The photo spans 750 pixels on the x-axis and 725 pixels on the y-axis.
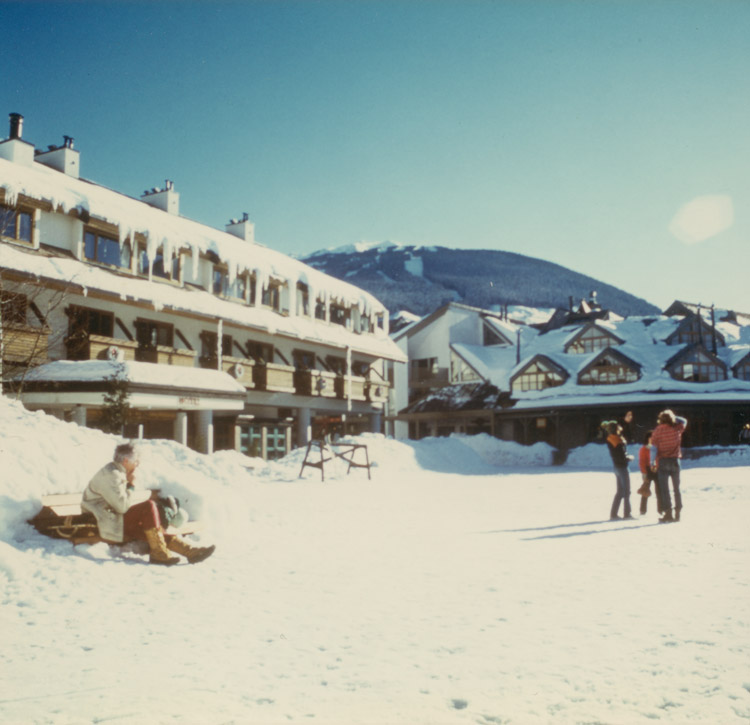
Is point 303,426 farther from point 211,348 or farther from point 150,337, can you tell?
point 150,337

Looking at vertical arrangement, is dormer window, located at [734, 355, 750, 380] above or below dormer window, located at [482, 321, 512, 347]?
below

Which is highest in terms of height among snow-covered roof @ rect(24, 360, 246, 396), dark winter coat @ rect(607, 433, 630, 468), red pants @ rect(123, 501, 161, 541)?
snow-covered roof @ rect(24, 360, 246, 396)

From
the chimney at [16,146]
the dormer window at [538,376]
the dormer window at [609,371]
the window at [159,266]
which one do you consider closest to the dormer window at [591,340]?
the dormer window at [609,371]

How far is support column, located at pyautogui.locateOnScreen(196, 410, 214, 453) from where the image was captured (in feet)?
73.3

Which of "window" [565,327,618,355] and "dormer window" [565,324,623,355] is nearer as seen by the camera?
"dormer window" [565,324,623,355]

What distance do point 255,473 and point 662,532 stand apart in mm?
11570

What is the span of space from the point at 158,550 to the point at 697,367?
3345 cm

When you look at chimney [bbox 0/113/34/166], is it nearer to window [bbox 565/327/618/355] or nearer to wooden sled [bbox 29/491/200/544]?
wooden sled [bbox 29/491/200/544]

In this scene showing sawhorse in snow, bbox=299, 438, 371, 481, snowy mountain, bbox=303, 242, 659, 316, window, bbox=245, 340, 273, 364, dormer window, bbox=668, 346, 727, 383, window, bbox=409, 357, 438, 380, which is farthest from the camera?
snowy mountain, bbox=303, 242, 659, 316

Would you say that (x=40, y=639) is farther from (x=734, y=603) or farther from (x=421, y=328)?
(x=421, y=328)

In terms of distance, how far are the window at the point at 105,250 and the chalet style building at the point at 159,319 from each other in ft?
0.12

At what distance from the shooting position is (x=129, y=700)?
3.67 meters

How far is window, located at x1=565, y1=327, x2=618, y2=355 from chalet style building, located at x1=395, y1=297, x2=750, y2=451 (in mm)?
55

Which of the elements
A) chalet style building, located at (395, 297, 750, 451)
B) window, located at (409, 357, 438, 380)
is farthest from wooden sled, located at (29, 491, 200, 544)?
window, located at (409, 357, 438, 380)
